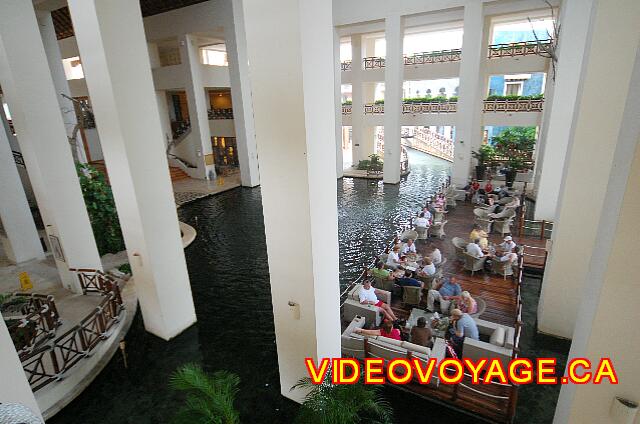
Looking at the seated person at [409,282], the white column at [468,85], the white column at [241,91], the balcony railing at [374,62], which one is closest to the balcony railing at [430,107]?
the white column at [468,85]

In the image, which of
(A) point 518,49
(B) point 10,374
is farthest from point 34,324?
(A) point 518,49

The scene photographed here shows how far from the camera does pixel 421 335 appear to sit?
247 inches

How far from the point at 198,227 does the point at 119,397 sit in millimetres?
8700

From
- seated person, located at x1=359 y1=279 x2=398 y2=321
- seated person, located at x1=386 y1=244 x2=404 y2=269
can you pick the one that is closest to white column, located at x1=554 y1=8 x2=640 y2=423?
seated person, located at x1=359 y1=279 x2=398 y2=321

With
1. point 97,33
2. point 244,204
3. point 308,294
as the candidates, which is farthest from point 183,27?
point 308,294

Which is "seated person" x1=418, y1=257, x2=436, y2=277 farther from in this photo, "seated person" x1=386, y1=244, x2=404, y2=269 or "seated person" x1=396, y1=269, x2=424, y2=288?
"seated person" x1=386, y1=244, x2=404, y2=269

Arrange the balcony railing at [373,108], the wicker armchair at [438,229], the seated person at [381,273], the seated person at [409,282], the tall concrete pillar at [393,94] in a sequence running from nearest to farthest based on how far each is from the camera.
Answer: the seated person at [409,282]
the seated person at [381,273]
the wicker armchair at [438,229]
the tall concrete pillar at [393,94]
the balcony railing at [373,108]

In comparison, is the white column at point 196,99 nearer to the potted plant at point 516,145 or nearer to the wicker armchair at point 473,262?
the wicker armchair at point 473,262

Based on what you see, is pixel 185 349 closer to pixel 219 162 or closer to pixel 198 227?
pixel 198 227

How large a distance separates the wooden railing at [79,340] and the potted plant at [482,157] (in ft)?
59.1

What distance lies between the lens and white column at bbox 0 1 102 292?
7.44m

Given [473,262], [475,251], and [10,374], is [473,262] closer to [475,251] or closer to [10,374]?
[475,251]

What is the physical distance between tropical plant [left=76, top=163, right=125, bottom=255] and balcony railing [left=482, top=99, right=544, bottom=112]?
749 inches

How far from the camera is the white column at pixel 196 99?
20641mm
